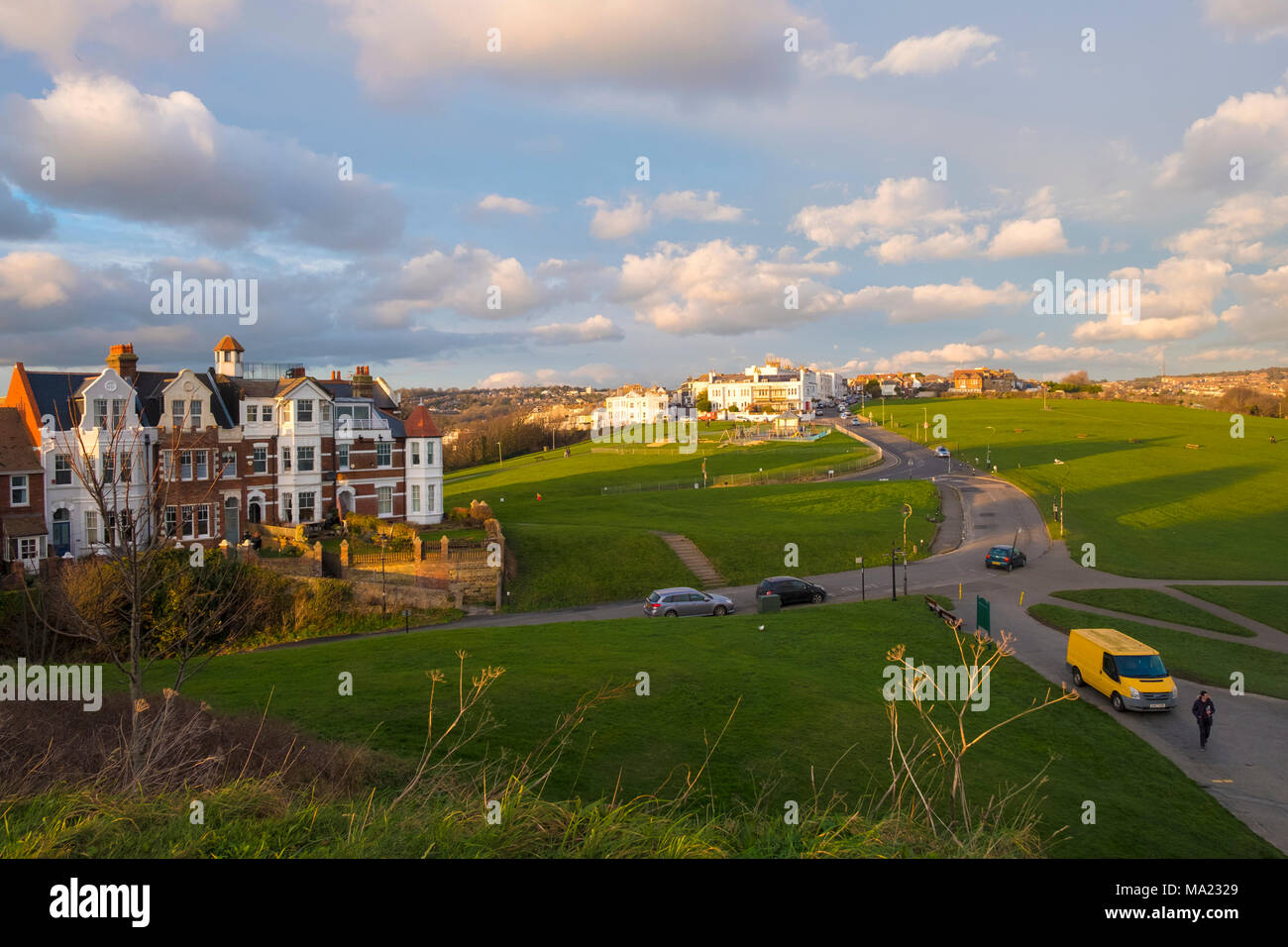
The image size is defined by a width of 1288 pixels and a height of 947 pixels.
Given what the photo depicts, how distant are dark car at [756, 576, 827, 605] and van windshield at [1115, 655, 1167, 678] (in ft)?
51.9

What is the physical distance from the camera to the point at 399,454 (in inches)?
2013

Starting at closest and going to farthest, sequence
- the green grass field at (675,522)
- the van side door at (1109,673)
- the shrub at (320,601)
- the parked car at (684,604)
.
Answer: the van side door at (1109,673) < the parked car at (684,604) < the shrub at (320,601) < the green grass field at (675,522)

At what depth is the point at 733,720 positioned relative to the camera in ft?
59.0

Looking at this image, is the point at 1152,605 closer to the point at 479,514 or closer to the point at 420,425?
the point at 479,514

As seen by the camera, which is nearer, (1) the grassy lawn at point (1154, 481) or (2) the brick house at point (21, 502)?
(2) the brick house at point (21, 502)

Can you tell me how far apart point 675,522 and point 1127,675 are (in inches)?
1437

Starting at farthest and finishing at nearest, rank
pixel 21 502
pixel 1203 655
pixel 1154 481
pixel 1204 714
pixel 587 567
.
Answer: pixel 1154 481 → pixel 587 567 → pixel 21 502 → pixel 1203 655 → pixel 1204 714

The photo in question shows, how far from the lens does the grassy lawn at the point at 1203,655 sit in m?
26.1

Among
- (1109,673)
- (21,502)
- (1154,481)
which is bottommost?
(1109,673)

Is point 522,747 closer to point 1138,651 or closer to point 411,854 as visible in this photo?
point 411,854

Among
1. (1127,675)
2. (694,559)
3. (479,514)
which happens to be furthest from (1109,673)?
(479,514)

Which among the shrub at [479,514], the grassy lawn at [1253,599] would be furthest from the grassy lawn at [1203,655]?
the shrub at [479,514]

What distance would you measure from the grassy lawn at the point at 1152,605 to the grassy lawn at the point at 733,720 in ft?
46.9

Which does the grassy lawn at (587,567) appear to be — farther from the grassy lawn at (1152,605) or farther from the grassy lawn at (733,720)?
the grassy lawn at (1152,605)
